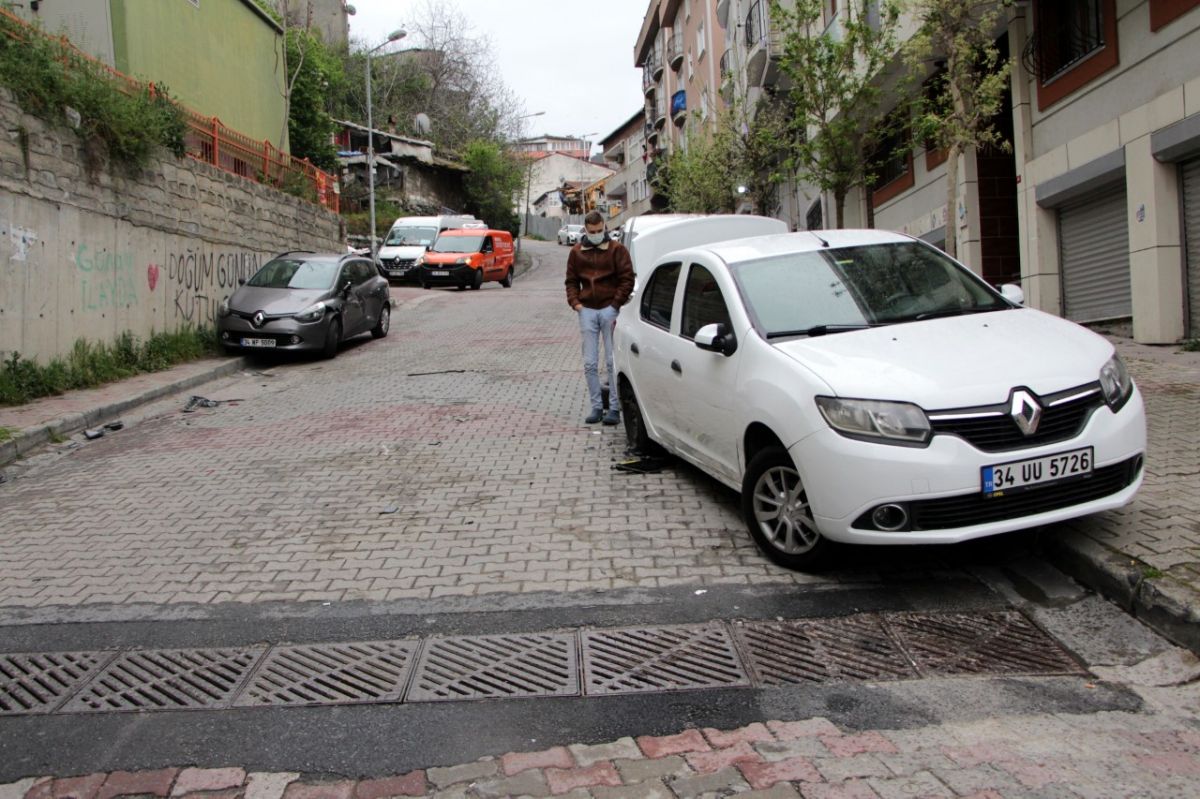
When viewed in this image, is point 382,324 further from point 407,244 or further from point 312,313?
Answer: point 407,244

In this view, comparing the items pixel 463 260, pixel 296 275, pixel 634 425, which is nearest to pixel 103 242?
pixel 296 275

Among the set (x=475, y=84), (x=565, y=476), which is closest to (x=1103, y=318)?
(x=565, y=476)

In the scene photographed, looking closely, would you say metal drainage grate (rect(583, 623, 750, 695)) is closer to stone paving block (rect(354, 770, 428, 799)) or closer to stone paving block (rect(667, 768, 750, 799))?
stone paving block (rect(667, 768, 750, 799))

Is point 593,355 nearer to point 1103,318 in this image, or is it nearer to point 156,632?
point 156,632

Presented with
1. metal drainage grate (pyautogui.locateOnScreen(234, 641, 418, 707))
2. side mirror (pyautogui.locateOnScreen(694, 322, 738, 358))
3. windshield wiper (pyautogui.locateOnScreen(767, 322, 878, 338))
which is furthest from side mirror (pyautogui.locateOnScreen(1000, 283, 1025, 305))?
metal drainage grate (pyautogui.locateOnScreen(234, 641, 418, 707))

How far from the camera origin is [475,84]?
60.8m

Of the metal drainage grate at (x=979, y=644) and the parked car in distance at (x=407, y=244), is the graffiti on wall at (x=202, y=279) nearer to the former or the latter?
the metal drainage grate at (x=979, y=644)

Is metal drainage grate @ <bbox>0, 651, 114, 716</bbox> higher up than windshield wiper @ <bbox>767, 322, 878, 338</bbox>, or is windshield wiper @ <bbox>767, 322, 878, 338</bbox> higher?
windshield wiper @ <bbox>767, 322, 878, 338</bbox>

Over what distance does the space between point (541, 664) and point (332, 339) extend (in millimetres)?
12393

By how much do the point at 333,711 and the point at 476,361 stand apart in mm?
10915

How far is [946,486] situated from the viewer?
4.32 m

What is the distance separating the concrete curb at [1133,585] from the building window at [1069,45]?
9.24 m

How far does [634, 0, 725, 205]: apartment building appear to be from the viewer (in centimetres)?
3944

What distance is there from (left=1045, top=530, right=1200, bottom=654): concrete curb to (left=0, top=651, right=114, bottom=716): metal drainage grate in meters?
4.43
